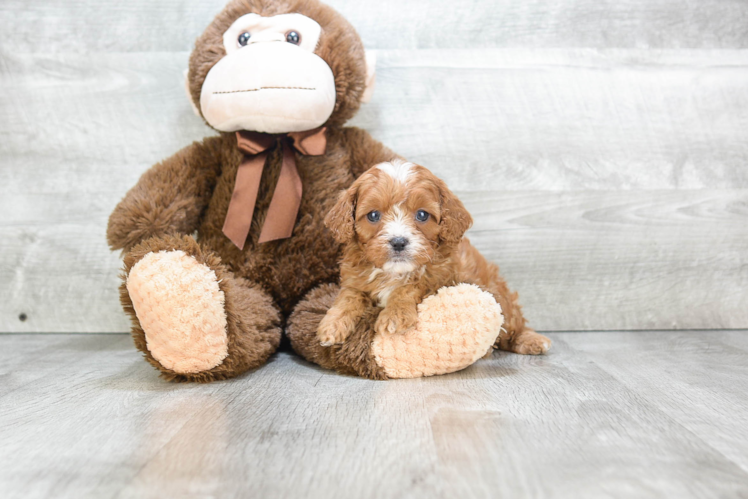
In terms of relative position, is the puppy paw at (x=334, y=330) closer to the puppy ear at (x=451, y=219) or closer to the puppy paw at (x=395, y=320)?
the puppy paw at (x=395, y=320)

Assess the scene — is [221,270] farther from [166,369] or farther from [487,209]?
[487,209]

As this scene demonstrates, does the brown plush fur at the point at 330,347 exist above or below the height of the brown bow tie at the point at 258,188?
below

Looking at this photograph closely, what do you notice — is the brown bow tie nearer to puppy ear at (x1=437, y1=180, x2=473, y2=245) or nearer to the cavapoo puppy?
the cavapoo puppy

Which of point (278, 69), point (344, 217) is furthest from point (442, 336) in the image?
point (278, 69)

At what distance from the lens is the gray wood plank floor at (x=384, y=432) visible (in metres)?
0.83

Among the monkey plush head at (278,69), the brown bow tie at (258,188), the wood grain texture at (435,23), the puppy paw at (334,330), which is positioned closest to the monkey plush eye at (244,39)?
the monkey plush head at (278,69)

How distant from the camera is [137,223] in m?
1.49

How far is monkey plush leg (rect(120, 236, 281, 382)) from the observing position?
126cm

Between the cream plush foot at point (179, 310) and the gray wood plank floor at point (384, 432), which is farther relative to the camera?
the cream plush foot at point (179, 310)

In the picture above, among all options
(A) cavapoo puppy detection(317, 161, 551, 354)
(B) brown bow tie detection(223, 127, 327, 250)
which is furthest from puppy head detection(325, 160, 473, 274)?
(B) brown bow tie detection(223, 127, 327, 250)

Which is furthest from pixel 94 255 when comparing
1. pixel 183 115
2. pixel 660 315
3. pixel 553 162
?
pixel 660 315

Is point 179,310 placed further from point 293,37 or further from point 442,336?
point 293,37

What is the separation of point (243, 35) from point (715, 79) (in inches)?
62.1

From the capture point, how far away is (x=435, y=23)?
1938 mm
